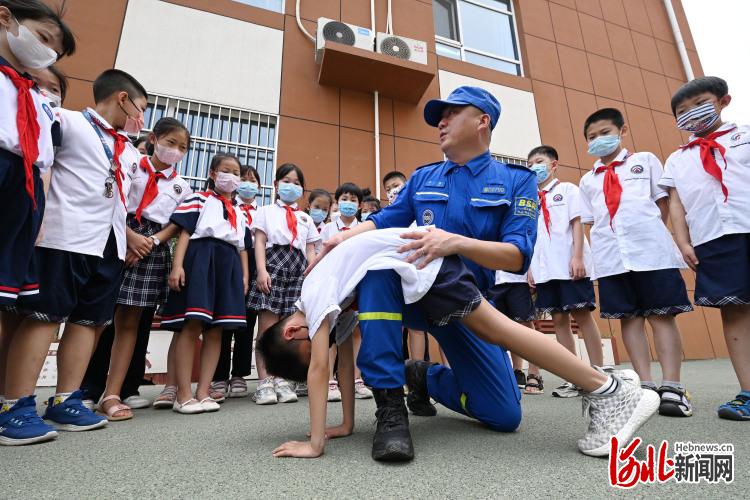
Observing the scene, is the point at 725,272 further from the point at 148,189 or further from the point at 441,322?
the point at 148,189

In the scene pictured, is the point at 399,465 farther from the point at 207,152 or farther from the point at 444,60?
the point at 444,60

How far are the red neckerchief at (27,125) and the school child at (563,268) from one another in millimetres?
2772

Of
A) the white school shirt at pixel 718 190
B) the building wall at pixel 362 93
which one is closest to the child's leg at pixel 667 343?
the white school shirt at pixel 718 190

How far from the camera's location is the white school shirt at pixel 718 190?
1.79 meters

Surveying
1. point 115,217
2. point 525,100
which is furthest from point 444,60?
point 115,217

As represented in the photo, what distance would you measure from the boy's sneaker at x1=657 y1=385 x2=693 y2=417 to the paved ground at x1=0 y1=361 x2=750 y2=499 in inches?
2.2

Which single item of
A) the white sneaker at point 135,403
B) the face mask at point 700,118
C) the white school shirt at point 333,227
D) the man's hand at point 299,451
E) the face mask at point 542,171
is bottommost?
the white sneaker at point 135,403

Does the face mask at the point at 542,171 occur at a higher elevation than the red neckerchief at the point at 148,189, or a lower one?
higher

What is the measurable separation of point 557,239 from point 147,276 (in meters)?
2.66

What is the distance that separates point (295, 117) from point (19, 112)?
411 centimetres

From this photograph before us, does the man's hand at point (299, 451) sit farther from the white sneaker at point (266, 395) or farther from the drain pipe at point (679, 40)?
the drain pipe at point (679, 40)

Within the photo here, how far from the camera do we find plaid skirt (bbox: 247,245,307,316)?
8.72 ft

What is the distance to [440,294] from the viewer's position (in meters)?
1.18

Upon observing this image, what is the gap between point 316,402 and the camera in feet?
3.81
